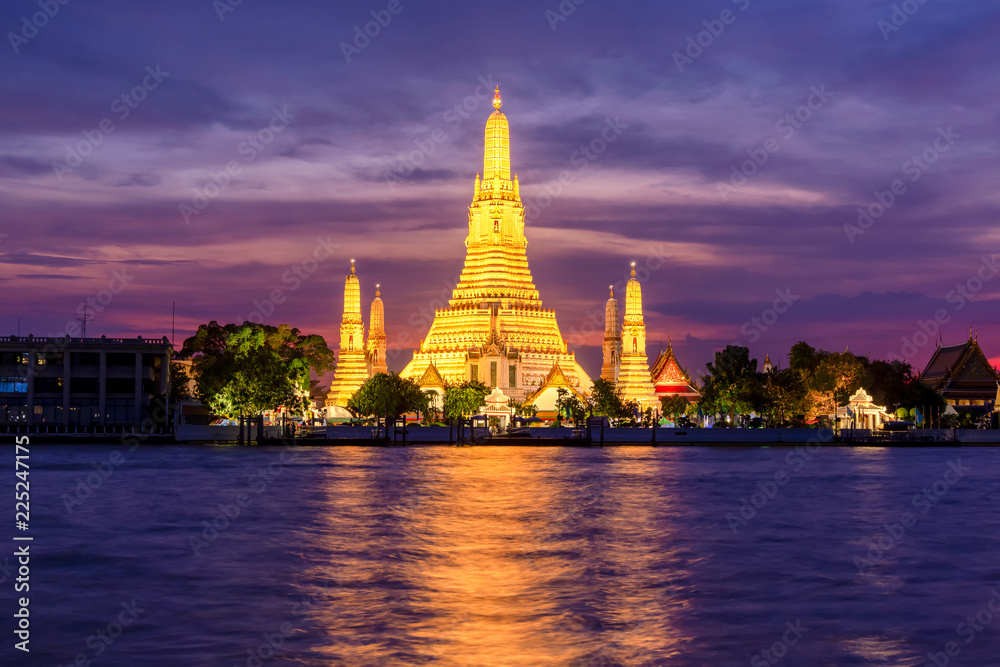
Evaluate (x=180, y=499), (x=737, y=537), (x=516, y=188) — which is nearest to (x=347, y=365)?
(x=516, y=188)

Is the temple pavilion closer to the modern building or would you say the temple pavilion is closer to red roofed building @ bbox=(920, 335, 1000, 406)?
red roofed building @ bbox=(920, 335, 1000, 406)

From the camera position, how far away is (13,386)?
105000 mm

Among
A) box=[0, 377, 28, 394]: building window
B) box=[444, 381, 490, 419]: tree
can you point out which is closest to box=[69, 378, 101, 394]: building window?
box=[0, 377, 28, 394]: building window

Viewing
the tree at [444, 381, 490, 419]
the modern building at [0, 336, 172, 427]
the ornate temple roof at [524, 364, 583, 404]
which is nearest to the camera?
the modern building at [0, 336, 172, 427]

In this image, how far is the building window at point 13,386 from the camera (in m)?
105

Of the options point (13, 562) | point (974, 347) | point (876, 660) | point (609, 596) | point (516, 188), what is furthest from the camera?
point (516, 188)

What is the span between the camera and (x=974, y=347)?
13688 cm

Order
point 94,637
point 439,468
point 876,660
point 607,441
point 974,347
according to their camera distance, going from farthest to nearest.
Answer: point 974,347 < point 607,441 < point 439,468 < point 94,637 < point 876,660

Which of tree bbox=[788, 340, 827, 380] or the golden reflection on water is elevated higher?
tree bbox=[788, 340, 827, 380]

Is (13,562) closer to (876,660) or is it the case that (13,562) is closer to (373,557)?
(373,557)

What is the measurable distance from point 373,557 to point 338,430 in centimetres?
7494

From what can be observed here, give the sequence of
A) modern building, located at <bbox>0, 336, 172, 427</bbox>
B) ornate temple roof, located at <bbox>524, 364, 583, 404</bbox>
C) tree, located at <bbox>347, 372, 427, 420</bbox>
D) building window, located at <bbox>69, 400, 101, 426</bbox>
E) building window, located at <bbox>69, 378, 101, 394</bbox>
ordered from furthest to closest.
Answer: ornate temple roof, located at <bbox>524, 364, 583, 404</bbox>
tree, located at <bbox>347, 372, 427, 420</bbox>
building window, located at <bbox>69, 378, 101, 394</bbox>
building window, located at <bbox>69, 400, 101, 426</bbox>
modern building, located at <bbox>0, 336, 172, 427</bbox>

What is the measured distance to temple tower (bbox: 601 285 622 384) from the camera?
154 metres

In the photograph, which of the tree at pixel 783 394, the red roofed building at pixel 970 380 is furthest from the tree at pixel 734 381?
the red roofed building at pixel 970 380
